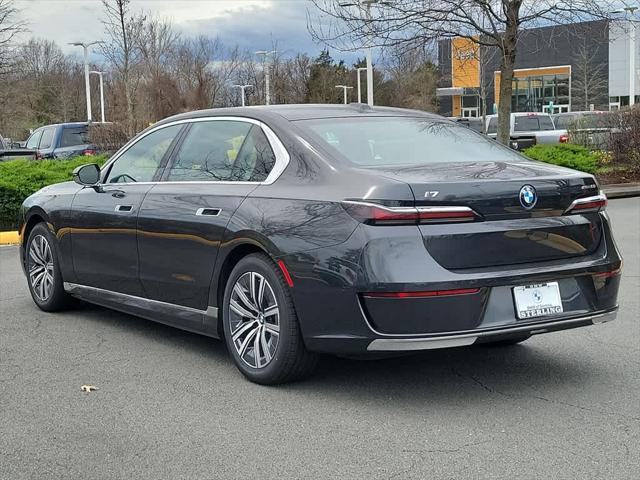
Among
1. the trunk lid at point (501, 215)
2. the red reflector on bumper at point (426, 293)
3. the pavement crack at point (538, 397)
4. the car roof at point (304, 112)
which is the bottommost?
the pavement crack at point (538, 397)

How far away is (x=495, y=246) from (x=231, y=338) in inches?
65.7

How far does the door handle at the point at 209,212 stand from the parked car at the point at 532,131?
2061 cm

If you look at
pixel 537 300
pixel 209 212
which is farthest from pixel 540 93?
pixel 537 300

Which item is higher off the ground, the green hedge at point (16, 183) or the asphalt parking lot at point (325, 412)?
the green hedge at point (16, 183)

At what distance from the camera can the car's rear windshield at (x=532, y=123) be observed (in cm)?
2667

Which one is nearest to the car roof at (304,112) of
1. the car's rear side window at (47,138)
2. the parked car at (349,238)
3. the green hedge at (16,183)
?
the parked car at (349,238)

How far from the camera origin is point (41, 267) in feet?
23.4

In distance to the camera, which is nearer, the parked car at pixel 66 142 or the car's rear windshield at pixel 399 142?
the car's rear windshield at pixel 399 142

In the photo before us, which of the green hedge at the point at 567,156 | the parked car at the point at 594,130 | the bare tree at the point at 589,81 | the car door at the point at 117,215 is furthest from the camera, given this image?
the bare tree at the point at 589,81

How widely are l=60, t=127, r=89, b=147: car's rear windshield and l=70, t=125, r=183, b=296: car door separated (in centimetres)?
1414

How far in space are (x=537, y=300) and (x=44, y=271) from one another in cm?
431

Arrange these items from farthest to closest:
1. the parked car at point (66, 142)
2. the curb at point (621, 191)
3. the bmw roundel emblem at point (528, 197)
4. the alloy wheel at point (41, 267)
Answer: the parked car at point (66, 142) → the curb at point (621, 191) → the alloy wheel at point (41, 267) → the bmw roundel emblem at point (528, 197)

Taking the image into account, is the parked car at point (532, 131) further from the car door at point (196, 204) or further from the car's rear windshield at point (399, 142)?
the car door at point (196, 204)

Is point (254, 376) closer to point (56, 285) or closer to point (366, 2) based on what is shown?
point (56, 285)
